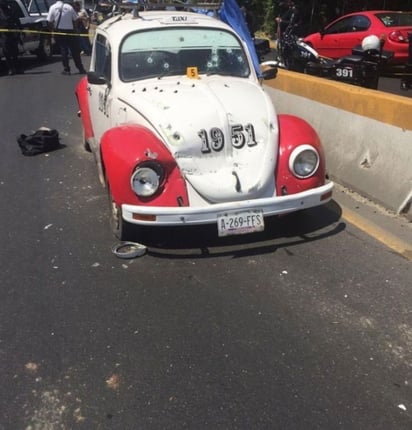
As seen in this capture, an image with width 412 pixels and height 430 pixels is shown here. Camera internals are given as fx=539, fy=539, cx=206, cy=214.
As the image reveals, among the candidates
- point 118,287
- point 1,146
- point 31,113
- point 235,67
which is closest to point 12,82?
point 31,113

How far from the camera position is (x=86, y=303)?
11.9 feet

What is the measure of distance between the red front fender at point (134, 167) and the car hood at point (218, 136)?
0.09 metres

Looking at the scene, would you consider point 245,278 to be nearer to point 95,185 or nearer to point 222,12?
point 95,185

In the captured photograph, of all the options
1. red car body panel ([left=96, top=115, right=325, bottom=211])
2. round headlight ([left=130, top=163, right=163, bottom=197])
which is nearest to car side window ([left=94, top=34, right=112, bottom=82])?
red car body panel ([left=96, top=115, right=325, bottom=211])

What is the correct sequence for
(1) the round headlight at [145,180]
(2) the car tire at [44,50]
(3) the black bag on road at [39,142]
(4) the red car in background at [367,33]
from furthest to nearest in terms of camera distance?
(2) the car tire at [44,50]
(4) the red car in background at [367,33]
(3) the black bag on road at [39,142]
(1) the round headlight at [145,180]

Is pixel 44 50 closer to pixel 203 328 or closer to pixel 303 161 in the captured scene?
pixel 303 161

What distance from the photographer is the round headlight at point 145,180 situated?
4.01m

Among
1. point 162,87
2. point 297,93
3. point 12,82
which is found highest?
point 162,87

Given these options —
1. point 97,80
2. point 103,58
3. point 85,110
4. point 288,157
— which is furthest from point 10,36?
point 288,157

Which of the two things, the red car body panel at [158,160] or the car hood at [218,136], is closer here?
the red car body panel at [158,160]

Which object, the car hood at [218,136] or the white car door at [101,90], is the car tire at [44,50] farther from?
the car hood at [218,136]

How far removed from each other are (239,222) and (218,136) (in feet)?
2.47

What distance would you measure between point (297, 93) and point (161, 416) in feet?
15.9

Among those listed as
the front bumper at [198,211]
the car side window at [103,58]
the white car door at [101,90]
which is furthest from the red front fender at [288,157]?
the car side window at [103,58]
